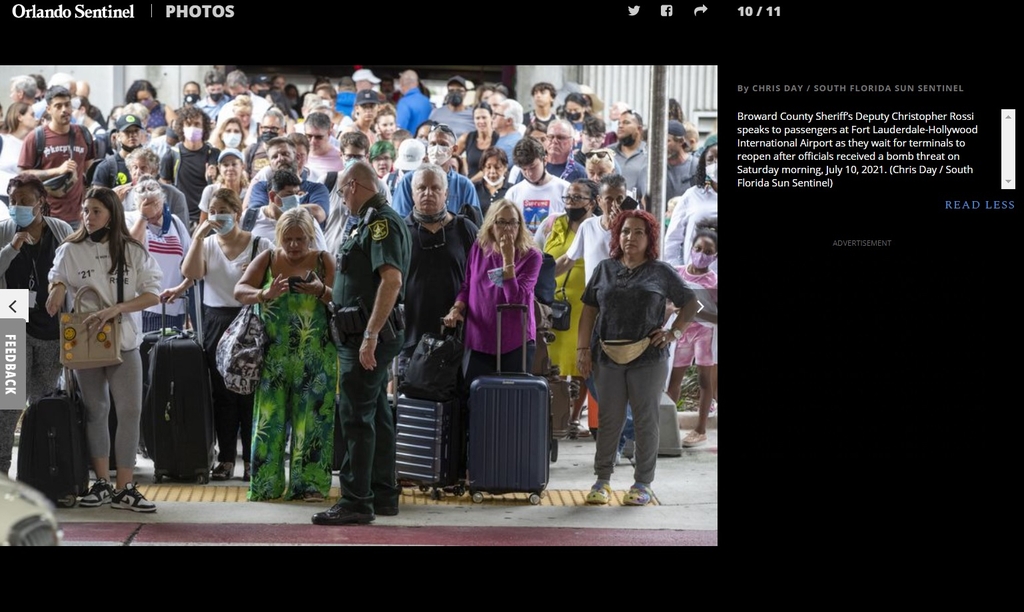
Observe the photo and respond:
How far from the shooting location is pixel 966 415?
5.74 m

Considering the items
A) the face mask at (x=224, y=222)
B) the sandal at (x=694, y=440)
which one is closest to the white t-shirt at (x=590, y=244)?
the sandal at (x=694, y=440)

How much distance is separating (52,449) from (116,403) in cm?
35

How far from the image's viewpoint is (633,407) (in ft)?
23.5

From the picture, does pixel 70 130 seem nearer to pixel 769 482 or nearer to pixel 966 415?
pixel 769 482

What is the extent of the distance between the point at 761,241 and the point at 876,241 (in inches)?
17.5

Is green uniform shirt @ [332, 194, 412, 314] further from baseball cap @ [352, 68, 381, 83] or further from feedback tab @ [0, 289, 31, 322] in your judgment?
baseball cap @ [352, 68, 381, 83]

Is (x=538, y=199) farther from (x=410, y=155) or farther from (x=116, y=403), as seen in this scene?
(x=116, y=403)

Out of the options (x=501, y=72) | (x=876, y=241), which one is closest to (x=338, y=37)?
(x=876, y=241)

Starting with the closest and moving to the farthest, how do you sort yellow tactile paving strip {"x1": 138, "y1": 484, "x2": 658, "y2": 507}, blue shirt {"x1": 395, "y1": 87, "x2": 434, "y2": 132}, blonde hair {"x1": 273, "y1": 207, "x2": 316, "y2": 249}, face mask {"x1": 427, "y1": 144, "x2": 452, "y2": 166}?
blonde hair {"x1": 273, "y1": 207, "x2": 316, "y2": 249} → yellow tactile paving strip {"x1": 138, "y1": 484, "x2": 658, "y2": 507} → face mask {"x1": 427, "y1": 144, "x2": 452, "y2": 166} → blue shirt {"x1": 395, "y1": 87, "x2": 434, "y2": 132}

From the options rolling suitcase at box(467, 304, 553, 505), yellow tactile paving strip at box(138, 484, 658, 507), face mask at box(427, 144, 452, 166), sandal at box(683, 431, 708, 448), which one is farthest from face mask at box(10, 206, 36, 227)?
sandal at box(683, 431, 708, 448)

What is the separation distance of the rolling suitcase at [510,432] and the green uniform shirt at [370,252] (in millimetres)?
798

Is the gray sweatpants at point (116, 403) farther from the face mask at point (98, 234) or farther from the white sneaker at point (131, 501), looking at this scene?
the face mask at point (98, 234)

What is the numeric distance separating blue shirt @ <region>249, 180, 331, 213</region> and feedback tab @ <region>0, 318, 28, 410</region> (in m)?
2.10

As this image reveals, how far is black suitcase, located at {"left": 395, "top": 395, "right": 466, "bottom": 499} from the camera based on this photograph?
712 cm
